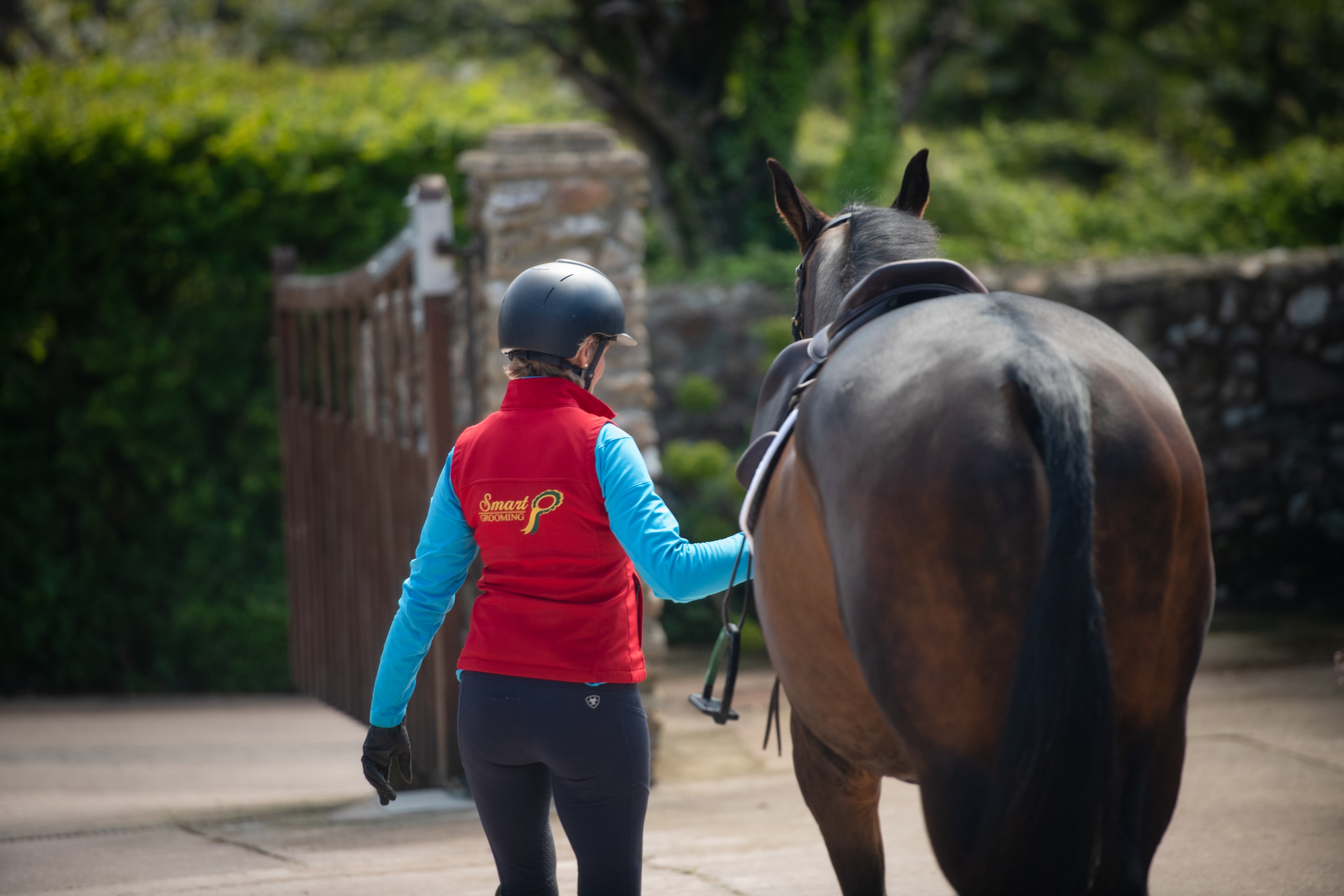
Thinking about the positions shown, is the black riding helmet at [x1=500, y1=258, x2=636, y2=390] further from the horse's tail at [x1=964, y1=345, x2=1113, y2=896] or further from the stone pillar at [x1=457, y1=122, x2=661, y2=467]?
the stone pillar at [x1=457, y1=122, x2=661, y2=467]

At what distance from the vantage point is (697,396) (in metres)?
7.45

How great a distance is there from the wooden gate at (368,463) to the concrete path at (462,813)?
16.0 inches

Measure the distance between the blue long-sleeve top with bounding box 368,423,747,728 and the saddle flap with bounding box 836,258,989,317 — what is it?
502 millimetres

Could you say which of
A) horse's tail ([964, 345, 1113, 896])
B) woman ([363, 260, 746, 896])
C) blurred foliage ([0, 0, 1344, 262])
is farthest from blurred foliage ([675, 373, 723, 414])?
horse's tail ([964, 345, 1113, 896])

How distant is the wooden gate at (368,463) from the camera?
458 centimetres

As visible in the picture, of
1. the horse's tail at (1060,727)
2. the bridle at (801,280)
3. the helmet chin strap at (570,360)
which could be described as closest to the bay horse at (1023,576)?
the horse's tail at (1060,727)

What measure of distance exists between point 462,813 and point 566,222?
2.30 m

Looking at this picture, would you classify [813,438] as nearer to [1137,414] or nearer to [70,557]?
[1137,414]

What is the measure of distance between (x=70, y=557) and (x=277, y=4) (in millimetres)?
7687

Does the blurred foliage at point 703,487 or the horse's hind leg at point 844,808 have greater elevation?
the horse's hind leg at point 844,808

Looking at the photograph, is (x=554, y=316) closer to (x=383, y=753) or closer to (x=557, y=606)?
(x=557, y=606)

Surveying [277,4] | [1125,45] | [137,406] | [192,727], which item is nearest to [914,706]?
[192,727]

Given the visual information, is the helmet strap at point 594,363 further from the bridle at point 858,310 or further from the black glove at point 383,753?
the black glove at point 383,753

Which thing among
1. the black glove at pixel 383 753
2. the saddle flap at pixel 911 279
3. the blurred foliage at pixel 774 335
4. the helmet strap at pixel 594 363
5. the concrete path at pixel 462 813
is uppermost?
the saddle flap at pixel 911 279
